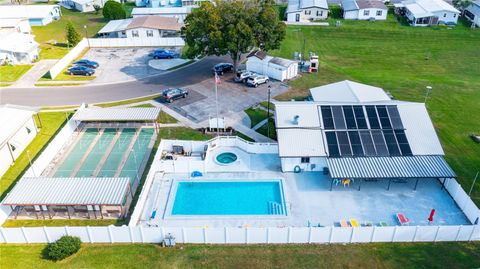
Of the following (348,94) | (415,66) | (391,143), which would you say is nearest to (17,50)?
(348,94)

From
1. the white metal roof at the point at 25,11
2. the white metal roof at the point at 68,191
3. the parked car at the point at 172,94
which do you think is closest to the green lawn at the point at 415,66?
the parked car at the point at 172,94

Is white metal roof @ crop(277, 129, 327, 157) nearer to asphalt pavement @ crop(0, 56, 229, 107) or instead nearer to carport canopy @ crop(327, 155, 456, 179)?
carport canopy @ crop(327, 155, 456, 179)

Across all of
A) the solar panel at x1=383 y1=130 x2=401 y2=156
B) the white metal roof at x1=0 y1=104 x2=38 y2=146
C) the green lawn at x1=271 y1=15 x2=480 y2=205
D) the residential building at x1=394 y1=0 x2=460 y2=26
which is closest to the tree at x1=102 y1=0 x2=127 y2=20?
the green lawn at x1=271 y1=15 x2=480 y2=205

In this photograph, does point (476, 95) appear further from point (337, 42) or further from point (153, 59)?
point (153, 59)

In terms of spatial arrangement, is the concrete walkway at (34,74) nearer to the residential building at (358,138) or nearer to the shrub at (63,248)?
the shrub at (63,248)

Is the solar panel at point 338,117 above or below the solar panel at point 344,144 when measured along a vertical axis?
above
